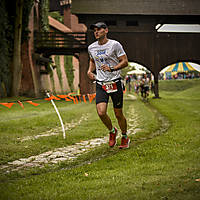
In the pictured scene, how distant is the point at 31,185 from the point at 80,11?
2307 centimetres

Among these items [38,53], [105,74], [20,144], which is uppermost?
[38,53]

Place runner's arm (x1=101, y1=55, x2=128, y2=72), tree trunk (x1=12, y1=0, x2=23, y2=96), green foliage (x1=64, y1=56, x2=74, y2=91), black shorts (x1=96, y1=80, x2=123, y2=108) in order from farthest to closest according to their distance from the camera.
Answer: green foliage (x1=64, y1=56, x2=74, y2=91) < tree trunk (x1=12, y1=0, x2=23, y2=96) < black shorts (x1=96, y1=80, x2=123, y2=108) < runner's arm (x1=101, y1=55, x2=128, y2=72)

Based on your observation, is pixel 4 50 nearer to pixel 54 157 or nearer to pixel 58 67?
pixel 58 67

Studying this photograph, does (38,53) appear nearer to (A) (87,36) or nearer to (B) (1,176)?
(A) (87,36)

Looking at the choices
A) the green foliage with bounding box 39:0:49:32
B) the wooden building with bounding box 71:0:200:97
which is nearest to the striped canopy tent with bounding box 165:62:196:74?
the wooden building with bounding box 71:0:200:97

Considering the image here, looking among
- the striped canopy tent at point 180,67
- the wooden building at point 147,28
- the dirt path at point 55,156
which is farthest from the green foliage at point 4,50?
the dirt path at point 55,156

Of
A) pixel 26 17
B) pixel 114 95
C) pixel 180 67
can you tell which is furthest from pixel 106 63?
pixel 180 67

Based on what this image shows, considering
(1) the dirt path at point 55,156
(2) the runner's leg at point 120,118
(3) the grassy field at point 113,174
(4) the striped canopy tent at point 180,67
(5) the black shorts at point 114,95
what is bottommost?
(1) the dirt path at point 55,156

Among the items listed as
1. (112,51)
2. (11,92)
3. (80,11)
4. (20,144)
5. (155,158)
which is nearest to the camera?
(155,158)

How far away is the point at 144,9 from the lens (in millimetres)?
25688

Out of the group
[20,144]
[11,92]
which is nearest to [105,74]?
[20,144]

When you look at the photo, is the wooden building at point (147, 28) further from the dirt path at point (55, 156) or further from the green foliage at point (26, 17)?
the dirt path at point (55, 156)

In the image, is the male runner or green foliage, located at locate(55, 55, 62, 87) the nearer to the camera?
the male runner

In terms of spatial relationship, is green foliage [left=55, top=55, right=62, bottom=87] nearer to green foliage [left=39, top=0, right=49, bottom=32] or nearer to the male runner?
green foliage [left=39, top=0, right=49, bottom=32]
